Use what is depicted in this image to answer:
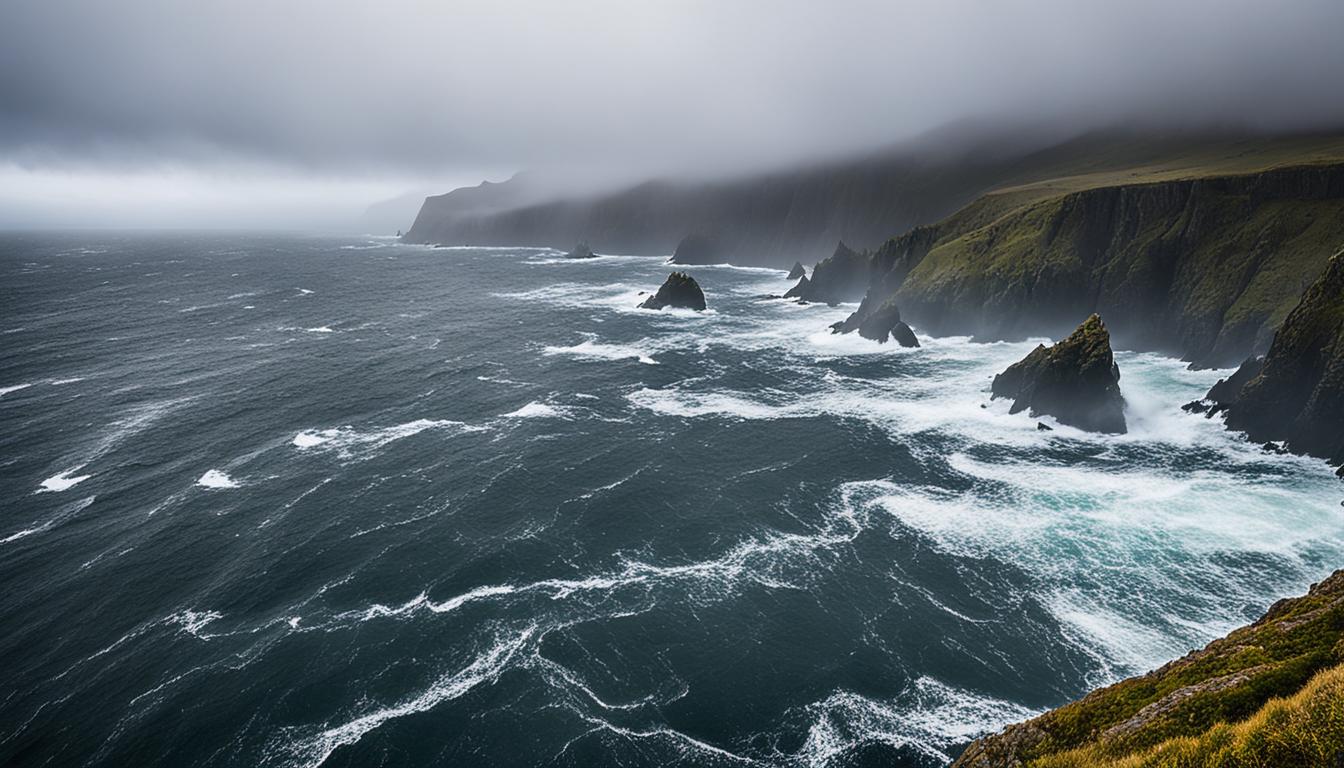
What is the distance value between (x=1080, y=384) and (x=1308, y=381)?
811 inches

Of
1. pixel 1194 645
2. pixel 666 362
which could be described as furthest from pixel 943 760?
pixel 666 362

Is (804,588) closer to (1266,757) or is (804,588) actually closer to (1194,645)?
(1194,645)

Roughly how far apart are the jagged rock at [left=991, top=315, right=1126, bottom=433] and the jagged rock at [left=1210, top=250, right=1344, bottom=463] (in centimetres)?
1314

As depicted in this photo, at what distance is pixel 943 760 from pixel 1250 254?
325 feet

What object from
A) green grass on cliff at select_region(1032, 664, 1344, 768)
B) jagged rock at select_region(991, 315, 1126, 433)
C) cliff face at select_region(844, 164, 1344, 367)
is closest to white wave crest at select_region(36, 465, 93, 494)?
green grass on cliff at select_region(1032, 664, 1344, 768)

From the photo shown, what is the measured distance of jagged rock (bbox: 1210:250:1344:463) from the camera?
62.7 m

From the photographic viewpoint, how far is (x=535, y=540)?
55.9 m

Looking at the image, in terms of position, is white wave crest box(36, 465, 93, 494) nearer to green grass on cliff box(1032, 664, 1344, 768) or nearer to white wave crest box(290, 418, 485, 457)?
white wave crest box(290, 418, 485, 457)

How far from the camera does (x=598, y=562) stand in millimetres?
52906

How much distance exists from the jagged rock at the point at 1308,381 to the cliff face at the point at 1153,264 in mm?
17090

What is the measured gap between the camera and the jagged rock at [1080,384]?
74250mm

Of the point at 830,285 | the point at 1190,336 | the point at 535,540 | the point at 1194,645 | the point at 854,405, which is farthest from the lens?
the point at 830,285

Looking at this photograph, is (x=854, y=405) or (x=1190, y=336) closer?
(x=854, y=405)

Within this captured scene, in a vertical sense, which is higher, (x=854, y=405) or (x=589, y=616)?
(x=854, y=405)
